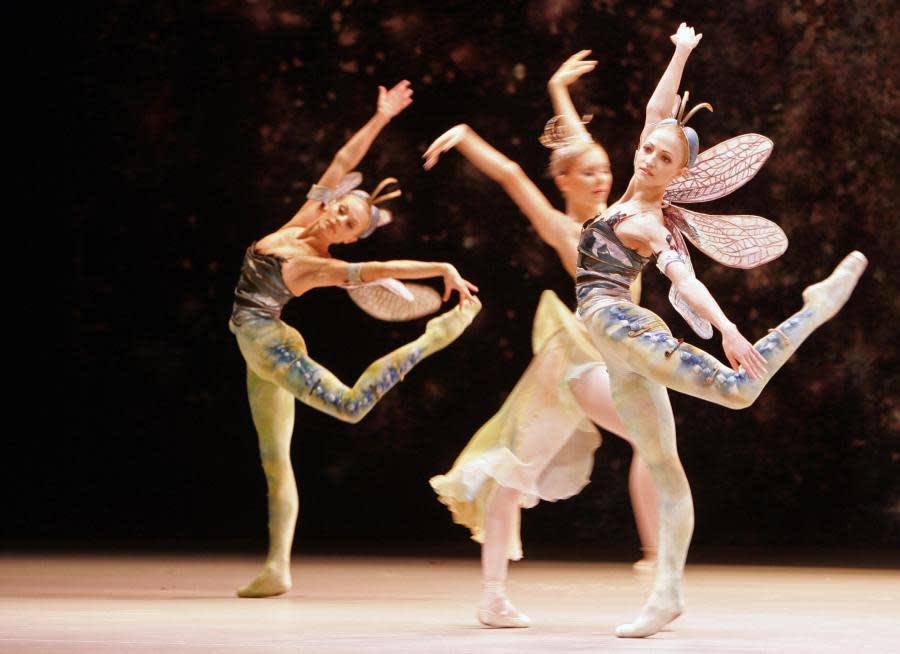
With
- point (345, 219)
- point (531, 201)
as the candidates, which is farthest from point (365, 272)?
point (531, 201)

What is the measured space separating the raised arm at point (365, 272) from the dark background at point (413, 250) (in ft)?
5.66

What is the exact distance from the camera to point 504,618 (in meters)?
3.46

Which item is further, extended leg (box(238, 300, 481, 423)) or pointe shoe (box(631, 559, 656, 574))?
extended leg (box(238, 300, 481, 423))

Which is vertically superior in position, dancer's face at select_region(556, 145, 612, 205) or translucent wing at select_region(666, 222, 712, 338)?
dancer's face at select_region(556, 145, 612, 205)

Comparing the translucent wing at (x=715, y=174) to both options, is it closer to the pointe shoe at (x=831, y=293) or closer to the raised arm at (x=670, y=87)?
the raised arm at (x=670, y=87)

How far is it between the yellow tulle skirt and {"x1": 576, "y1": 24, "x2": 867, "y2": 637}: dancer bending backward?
28 cm

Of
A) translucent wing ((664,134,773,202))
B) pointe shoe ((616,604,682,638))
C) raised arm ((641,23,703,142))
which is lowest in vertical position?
pointe shoe ((616,604,682,638))

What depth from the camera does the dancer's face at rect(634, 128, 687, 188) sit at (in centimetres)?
328

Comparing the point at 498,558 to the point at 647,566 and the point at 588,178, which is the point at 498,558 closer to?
the point at 647,566

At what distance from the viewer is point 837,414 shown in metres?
5.78

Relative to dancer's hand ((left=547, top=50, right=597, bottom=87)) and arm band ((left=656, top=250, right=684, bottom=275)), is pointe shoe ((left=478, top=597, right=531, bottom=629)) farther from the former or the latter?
dancer's hand ((left=547, top=50, right=597, bottom=87))

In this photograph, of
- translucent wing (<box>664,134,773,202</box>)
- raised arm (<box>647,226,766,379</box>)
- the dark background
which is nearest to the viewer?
raised arm (<box>647,226,766,379</box>)

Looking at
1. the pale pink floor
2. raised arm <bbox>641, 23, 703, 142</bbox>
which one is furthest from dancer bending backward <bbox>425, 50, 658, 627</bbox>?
raised arm <bbox>641, 23, 703, 142</bbox>

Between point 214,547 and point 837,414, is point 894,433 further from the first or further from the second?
point 214,547
